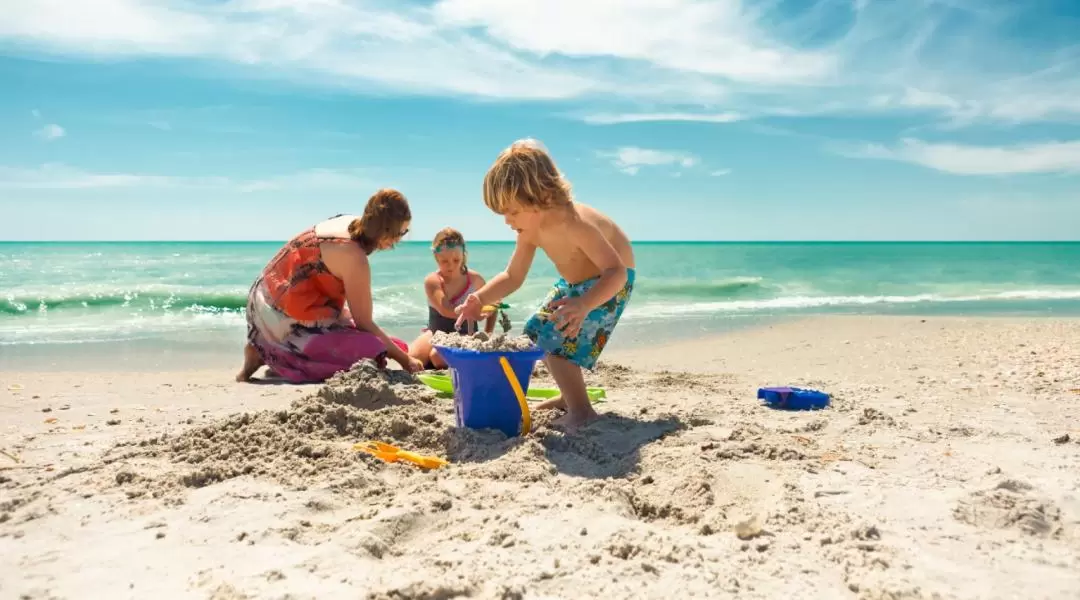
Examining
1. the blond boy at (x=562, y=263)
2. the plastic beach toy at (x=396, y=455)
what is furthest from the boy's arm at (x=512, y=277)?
the plastic beach toy at (x=396, y=455)

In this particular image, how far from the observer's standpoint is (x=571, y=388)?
3588 mm

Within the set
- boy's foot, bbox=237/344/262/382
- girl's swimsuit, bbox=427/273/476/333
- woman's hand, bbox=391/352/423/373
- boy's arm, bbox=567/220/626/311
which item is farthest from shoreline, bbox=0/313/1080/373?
boy's arm, bbox=567/220/626/311

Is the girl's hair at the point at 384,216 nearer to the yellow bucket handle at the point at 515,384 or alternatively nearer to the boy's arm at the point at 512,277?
the boy's arm at the point at 512,277

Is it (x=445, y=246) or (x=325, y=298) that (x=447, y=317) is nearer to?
(x=445, y=246)

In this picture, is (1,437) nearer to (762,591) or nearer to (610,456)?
(610,456)

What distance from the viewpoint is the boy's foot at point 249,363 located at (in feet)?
17.0

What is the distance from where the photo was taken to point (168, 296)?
15312 millimetres

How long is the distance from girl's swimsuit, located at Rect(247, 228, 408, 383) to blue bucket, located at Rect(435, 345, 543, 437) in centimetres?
177

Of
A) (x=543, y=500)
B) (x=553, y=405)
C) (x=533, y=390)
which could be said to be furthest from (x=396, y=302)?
(x=543, y=500)

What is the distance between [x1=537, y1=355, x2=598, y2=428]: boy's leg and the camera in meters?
3.58

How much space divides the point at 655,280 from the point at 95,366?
59.1 feet

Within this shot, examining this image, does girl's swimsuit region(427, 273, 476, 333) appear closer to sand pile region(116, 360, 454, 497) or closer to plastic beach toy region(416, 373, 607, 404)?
plastic beach toy region(416, 373, 607, 404)

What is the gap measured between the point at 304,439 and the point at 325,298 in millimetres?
2027

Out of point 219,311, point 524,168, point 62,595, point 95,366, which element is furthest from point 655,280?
point 62,595
